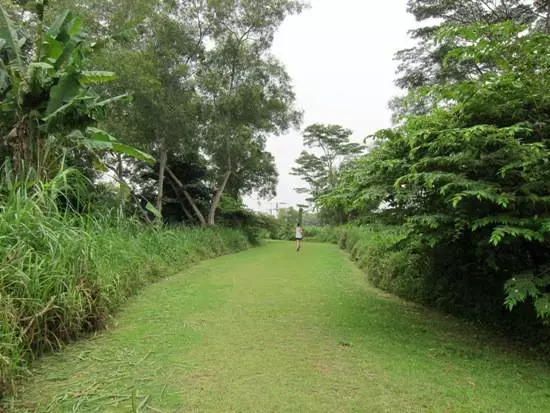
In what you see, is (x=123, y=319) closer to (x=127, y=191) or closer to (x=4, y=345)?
(x=4, y=345)

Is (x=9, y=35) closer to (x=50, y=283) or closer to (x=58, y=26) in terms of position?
(x=58, y=26)

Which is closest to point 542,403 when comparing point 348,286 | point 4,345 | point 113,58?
point 4,345

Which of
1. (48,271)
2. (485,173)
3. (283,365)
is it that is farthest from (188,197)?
(485,173)

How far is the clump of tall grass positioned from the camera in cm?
304

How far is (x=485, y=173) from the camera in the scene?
12.5 ft

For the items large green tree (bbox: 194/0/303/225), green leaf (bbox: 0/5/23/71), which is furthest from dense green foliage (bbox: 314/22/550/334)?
large green tree (bbox: 194/0/303/225)

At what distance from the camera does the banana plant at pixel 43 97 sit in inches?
189

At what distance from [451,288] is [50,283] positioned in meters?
5.29

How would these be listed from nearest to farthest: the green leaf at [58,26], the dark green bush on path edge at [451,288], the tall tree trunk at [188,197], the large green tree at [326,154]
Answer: the dark green bush on path edge at [451,288]
the green leaf at [58,26]
the tall tree trunk at [188,197]
the large green tree at [326,154]

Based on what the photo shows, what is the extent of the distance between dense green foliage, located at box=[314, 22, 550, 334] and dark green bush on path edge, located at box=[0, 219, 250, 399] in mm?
3027

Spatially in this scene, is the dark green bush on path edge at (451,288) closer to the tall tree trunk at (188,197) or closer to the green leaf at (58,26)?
the green leaf at (58,26)

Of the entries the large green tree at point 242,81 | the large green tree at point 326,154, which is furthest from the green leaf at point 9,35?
the large green tree at point 326,154

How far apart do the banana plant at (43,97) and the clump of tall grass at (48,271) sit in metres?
0.69

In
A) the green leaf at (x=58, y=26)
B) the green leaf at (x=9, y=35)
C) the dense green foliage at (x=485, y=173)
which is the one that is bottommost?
the dense green foliage at (x=485, y=173)
